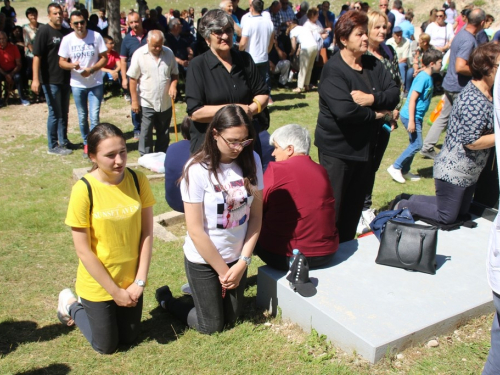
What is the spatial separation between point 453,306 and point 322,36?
37.8 ft

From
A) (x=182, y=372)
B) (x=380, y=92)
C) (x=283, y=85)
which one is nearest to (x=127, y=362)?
(x=182, y=372)

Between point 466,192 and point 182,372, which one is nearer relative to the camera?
point 182,372

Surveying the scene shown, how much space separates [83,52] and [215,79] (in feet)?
13.6

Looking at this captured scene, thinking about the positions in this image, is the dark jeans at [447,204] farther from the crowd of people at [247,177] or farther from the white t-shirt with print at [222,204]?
the white t-shirt with print at [222,204]

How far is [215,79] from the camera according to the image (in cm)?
436

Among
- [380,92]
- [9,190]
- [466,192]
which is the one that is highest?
[380,92]

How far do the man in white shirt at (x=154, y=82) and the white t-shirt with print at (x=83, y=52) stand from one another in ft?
2.22

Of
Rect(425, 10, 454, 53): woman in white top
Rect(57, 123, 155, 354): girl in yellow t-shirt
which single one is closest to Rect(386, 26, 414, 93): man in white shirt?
Rect(425, 10, 454, 53): woman in white top

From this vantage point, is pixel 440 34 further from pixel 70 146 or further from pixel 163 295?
pixel 163 295

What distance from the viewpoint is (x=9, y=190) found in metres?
6.73

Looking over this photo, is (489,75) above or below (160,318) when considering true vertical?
above

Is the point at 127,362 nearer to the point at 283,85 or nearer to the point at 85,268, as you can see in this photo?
the point at 85,268

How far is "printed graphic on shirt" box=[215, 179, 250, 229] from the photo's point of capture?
11.4 feet

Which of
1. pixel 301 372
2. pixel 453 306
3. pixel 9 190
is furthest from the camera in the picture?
pixel 9 190
